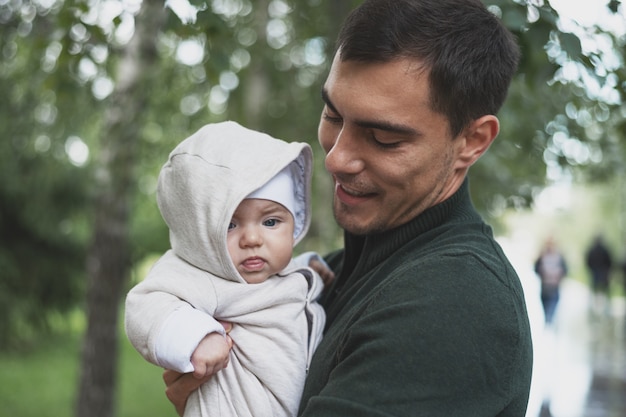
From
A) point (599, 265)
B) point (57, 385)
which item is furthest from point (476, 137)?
point (599, 265)

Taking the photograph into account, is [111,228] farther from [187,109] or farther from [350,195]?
[350,195]

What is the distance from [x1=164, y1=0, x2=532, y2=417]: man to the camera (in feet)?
4.79

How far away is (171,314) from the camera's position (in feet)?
5.94

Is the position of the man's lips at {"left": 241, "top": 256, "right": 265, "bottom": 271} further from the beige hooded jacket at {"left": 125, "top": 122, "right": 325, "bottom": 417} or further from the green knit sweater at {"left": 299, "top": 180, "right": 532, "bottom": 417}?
the green knit sweater at {"left": 299, "top": 180, "right": 532, "bottom": 417}

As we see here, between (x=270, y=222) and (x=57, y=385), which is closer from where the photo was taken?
(x=270, y=222)

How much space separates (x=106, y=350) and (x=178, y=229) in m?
4.20

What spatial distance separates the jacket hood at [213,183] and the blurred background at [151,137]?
0.90 meters

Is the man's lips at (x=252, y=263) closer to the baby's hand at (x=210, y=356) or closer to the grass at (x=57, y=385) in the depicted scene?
the baby's hand at (x=210, y=356)

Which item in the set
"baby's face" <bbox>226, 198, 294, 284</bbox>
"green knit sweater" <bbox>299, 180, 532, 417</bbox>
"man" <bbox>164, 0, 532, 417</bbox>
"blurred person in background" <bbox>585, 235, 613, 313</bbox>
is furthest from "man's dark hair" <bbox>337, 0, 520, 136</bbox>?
"blurred person in background" <bbox>585, 235, 613, 313</bbox>

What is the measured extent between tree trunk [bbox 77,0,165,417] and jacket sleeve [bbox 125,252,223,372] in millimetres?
3300

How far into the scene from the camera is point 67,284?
10852 millimetres

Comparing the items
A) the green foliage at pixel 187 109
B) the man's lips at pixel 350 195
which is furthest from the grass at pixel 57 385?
the man's lips at pixel 350 195

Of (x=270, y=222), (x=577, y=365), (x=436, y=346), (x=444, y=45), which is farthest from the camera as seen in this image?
(x=577, y=365)

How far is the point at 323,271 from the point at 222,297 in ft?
Answer: 1.50
